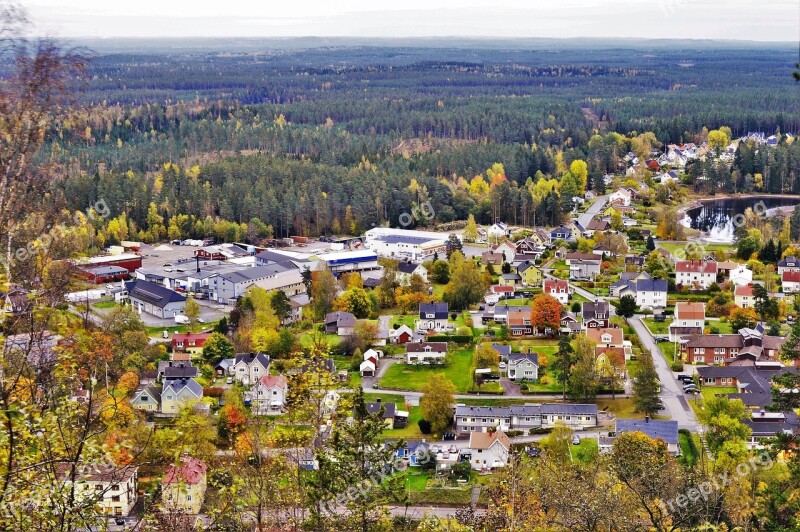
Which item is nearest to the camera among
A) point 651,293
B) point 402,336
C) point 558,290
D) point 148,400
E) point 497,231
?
point 148,400

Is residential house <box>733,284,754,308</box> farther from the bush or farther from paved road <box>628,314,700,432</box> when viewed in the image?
the bush

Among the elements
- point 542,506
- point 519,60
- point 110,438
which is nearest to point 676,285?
point 542,506

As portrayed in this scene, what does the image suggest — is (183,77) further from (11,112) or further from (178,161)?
(11,112)

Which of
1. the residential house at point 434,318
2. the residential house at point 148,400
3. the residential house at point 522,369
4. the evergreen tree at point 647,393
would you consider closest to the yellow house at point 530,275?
the residential house at point 434,318

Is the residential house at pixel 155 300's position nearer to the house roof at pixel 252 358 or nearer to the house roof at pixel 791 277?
the house roof at pixel 252 358

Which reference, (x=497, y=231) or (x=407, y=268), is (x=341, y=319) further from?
(x=497, y=231)

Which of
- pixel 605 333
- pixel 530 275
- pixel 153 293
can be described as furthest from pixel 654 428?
pixel 153 293
